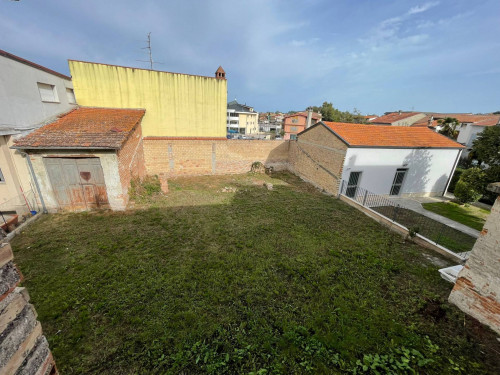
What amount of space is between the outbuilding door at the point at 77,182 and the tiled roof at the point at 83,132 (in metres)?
0.67

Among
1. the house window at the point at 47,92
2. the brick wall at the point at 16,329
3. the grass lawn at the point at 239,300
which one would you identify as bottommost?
the grass lawn at the point at 239,300

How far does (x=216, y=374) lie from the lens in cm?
336

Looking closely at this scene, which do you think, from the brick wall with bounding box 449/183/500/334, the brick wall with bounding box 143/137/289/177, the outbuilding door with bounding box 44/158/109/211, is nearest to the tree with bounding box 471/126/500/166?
the brick wall with bounding box 449/183/500/334

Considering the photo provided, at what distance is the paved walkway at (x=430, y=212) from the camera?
9627 millimetres

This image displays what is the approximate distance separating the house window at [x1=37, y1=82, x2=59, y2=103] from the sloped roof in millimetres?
14359

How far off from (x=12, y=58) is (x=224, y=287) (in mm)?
11058

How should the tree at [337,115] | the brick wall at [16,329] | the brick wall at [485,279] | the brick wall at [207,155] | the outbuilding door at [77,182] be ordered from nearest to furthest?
the brick wall at [16,329] < the brick wall at [485,279] < the outbuilding door at [77,182] < the brick wall at [207,155] < the tree at [337,115]

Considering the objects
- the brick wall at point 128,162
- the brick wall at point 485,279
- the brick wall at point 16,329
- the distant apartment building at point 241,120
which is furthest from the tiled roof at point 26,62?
the distant apartment building at point 241,120

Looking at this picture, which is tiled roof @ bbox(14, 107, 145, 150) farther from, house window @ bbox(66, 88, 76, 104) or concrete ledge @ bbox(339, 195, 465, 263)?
concrete ledge @ bbox(339, 195, 465, 263)

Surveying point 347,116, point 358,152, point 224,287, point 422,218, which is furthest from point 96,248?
point 347,116

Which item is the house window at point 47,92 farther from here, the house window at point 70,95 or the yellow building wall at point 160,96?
the yellow building wall at point 160,96

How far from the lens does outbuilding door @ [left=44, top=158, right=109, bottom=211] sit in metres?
8.28

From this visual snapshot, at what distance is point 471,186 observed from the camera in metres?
12.2

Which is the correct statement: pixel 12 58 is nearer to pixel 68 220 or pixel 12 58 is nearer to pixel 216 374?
pixel 68 220
